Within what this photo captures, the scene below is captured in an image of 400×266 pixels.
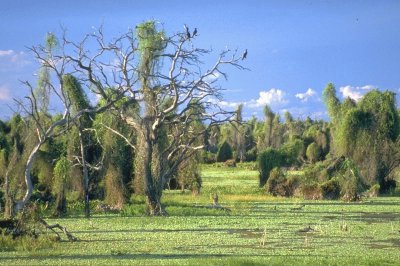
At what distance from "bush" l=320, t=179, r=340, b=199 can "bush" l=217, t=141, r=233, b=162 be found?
211ft

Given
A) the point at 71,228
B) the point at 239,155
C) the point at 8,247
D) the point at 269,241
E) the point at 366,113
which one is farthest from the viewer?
the point at 239,155

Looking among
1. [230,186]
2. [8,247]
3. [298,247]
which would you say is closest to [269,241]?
[298,247]

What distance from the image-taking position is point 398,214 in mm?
35094

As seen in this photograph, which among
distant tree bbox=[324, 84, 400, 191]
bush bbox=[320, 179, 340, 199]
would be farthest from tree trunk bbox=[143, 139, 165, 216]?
distant tree bbox=[324, 84, 400, 191]

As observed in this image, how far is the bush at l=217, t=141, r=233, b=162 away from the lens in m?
114

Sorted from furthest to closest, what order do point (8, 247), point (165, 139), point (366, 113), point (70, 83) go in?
1. point (366, 113)
2. point (165, 139)
3. point (70, 83)
4. point (8, 247)

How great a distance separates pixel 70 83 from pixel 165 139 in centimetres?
739

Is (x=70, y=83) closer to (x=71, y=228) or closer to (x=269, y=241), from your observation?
(x=71, y=228)

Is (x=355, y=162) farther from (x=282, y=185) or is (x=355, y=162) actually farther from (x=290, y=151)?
(x=290, y=151)

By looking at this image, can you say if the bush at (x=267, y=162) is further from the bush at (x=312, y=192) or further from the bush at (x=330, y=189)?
the bush at (x=330, y=189)

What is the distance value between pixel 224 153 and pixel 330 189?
65627 mm

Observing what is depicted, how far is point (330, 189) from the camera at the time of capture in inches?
1943

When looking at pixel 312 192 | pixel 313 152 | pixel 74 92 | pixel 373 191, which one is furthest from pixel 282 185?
pixel 313 152

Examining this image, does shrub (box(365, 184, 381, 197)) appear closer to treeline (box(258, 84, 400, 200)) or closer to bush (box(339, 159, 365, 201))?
treeline (box(258, 84, 400, 200))
